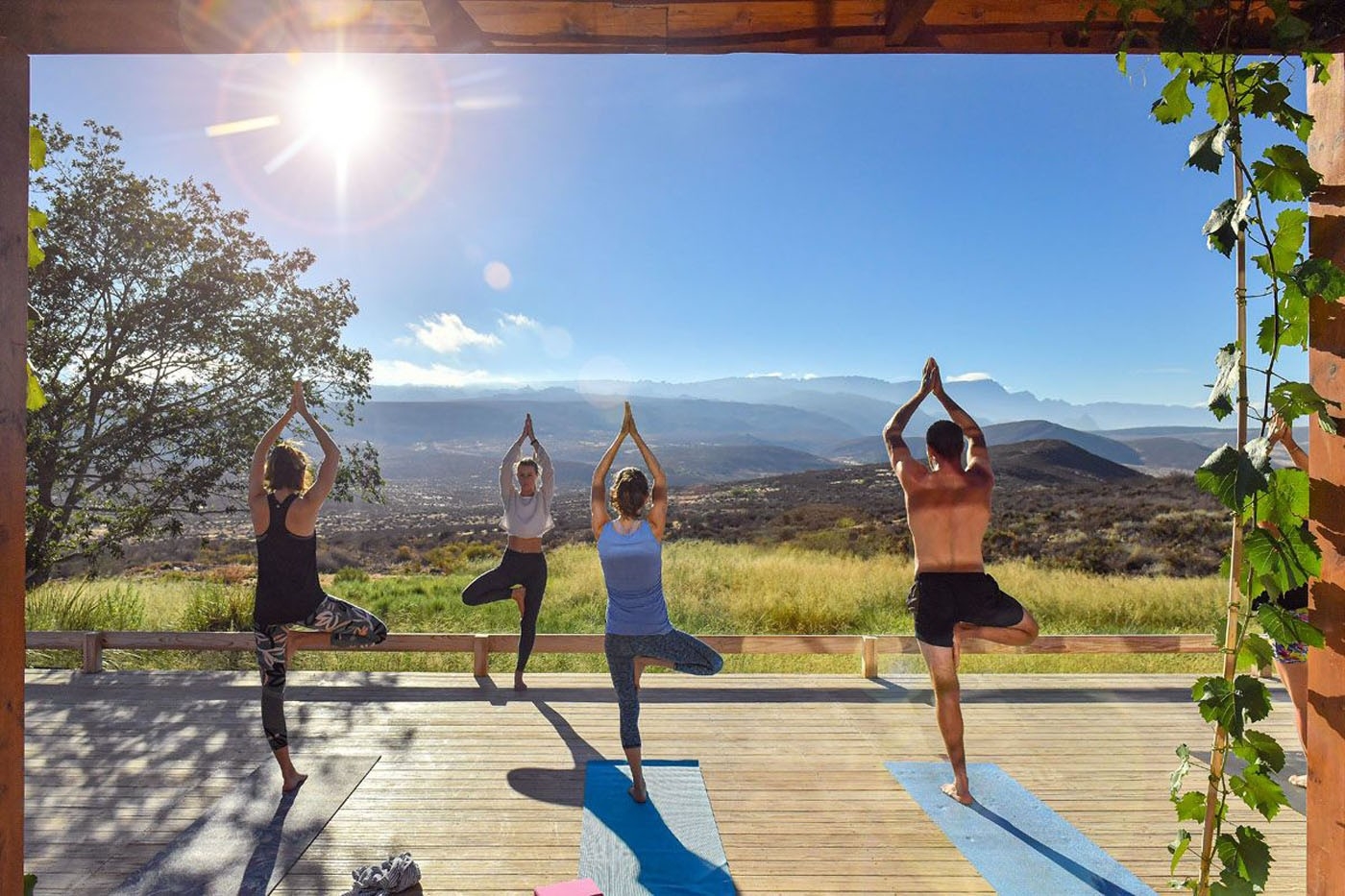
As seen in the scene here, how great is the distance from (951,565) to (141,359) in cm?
1187

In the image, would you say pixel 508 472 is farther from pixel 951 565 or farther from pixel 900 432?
pixel 951 565

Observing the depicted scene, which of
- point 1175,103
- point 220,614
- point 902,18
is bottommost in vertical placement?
point 220,614

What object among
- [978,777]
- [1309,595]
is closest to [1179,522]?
[978,777]

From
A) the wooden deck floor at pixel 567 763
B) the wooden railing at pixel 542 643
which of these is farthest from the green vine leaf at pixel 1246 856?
the wooden railing at pixel 542 643

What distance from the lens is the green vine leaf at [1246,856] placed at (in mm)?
1989

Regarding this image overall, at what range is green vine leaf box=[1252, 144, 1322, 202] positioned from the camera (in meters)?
1.89

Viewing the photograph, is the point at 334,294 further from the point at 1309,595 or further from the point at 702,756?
the point at 1309,595

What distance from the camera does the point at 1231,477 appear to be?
193 cm

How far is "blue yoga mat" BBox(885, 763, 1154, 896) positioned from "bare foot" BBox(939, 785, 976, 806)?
3 cm

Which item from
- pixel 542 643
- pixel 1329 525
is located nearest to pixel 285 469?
pixel 542 643

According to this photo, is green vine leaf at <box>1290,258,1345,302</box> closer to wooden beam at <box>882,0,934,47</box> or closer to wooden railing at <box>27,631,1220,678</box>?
wooden beam at <box>882,0,934,47</box>

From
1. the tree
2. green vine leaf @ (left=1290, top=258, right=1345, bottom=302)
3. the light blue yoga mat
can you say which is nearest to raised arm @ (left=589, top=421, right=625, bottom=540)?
the light blue yoga mat

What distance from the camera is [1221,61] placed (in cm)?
206

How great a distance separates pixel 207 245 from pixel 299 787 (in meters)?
10.3
